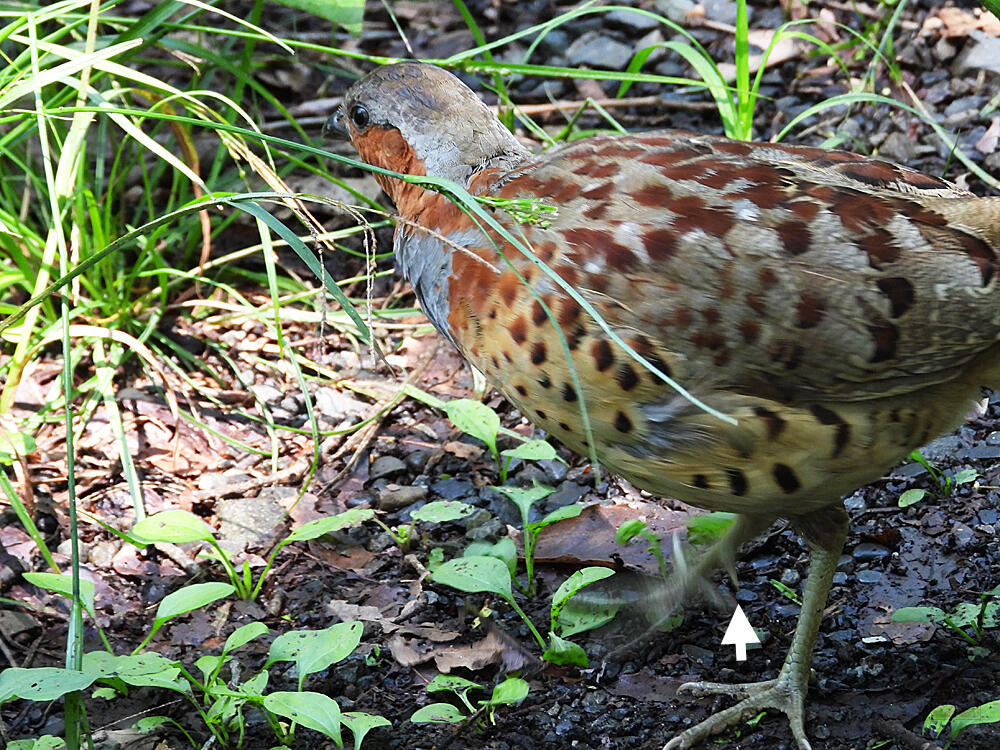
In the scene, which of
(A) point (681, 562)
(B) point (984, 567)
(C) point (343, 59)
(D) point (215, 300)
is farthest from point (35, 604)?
(C) point (343, 59)

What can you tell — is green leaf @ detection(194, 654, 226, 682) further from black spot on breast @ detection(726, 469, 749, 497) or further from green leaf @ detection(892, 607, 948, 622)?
green leaf @ detection(892, 607, 948, 622)

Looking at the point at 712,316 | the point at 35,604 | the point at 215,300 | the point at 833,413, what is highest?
the point at 712,316

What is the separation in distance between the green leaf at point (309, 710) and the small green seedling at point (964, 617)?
1600mm

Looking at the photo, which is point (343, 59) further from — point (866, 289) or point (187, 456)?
point (866, 289)

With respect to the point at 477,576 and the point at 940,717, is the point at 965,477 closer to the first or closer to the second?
the point at 940,717

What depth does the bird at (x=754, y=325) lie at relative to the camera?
2916mm

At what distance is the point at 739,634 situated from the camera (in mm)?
3590

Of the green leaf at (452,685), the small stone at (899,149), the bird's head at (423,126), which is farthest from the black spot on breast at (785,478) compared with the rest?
the small stone at (899,149)

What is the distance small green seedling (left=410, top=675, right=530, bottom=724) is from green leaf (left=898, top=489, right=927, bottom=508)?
151 cm

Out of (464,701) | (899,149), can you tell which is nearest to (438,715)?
(464,701)

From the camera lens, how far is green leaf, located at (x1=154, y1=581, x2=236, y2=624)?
3217mm

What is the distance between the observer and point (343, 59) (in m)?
6.29

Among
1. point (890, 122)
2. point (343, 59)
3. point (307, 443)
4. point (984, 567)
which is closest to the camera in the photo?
point (984, 567)

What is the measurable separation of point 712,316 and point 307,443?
217 cm
